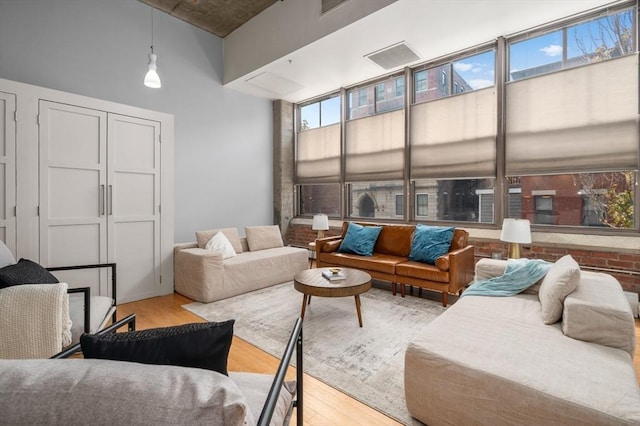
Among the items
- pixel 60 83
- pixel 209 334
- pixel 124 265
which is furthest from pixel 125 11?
pixel 209 334

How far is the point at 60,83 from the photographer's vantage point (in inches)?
142

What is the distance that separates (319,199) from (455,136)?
2818 mm

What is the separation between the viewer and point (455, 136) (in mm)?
4320

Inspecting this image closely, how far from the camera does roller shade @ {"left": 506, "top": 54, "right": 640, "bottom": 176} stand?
3.15 metres

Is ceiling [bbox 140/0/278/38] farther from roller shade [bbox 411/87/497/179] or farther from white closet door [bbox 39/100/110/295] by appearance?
roller shade [bbox 411/87/497/179]

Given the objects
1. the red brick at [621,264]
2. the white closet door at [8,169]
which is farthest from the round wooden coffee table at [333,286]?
the white closet door at [8,169]

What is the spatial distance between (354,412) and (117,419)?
1.57 metres

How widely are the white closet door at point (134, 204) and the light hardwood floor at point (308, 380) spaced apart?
0.40m

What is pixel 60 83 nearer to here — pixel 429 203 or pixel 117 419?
pixel 117 419

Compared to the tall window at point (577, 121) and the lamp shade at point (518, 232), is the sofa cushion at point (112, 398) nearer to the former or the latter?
the lamp shade at point (518, 232)

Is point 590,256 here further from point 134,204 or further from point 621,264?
point 134,204

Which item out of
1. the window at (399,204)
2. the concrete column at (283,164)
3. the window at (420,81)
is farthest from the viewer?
the concrete column at (283,164)

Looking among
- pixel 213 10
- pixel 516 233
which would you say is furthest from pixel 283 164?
pixel 516 233

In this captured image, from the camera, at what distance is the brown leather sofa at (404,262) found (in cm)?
346
